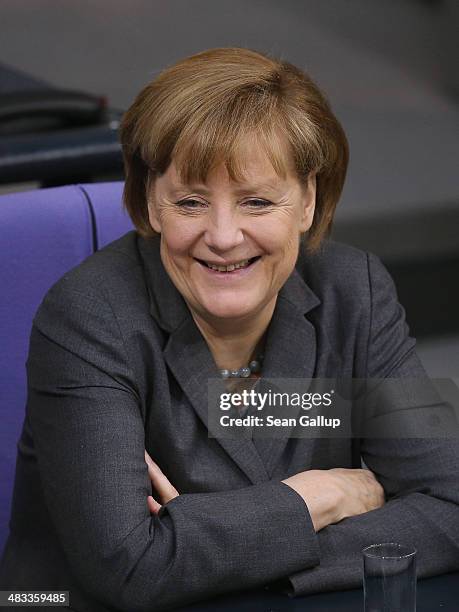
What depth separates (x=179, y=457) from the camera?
1736mm

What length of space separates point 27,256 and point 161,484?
1.76 ft

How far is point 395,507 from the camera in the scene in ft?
5.56

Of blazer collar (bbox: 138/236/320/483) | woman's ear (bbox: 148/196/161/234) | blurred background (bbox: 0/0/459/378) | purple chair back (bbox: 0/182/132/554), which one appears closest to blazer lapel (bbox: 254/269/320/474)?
blazer collar (bbox: 138/236/320/483)

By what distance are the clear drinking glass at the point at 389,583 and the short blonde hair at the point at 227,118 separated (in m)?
0.57

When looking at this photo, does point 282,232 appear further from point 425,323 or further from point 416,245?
point 416,245

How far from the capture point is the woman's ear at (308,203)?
1.80 metres

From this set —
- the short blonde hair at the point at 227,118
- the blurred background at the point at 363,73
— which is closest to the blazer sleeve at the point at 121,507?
the short blonde hair at the point at 227,118

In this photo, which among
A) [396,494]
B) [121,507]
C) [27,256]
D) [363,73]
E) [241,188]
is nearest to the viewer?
[121,507]

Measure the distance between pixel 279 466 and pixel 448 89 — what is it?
16.3 feet

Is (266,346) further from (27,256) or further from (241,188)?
(27,256)

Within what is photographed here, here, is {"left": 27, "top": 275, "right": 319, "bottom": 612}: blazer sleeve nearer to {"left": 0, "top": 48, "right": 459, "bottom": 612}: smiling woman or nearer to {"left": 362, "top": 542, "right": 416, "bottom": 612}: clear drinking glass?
{"left": 0, "top": 48, "right": 459, "bottom": 612}: smiling woman

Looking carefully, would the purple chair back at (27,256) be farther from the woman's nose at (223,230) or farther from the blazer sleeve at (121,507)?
the woman's nose at (223,230)

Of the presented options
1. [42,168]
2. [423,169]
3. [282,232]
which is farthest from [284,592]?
[423,169]

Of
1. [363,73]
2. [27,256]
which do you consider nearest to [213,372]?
[27,256]
